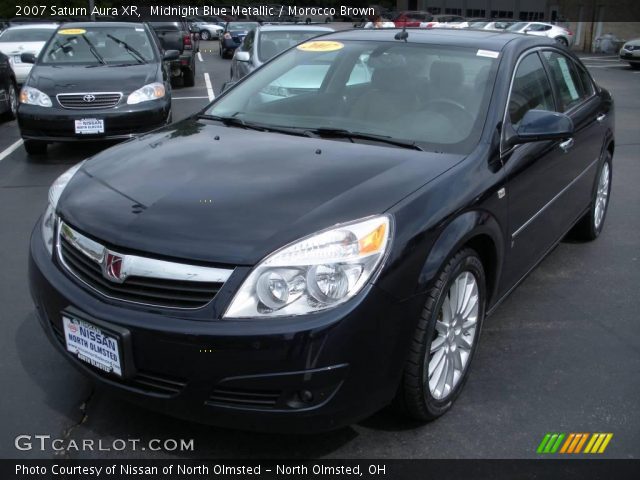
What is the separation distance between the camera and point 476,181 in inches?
123

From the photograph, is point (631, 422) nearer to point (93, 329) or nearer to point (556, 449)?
point (556, 449)

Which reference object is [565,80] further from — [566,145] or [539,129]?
[539,129]

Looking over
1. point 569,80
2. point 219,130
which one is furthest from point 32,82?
point 569,80

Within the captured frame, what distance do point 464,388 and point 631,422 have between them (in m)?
0.72

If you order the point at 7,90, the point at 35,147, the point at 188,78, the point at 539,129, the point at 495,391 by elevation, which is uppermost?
the point at 539,129

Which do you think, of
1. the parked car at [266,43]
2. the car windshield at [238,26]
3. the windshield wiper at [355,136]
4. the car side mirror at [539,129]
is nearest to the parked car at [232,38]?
the car windshield at [238,26]

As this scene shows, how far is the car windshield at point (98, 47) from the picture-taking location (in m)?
8.99

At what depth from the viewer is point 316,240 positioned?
2527mm

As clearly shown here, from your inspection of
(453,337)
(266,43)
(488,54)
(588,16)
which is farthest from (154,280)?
(588,16)

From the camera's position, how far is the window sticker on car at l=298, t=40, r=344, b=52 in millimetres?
4211

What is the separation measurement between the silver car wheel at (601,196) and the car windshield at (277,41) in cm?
640

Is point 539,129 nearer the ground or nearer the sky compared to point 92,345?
nearer the sky

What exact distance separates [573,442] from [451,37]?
7.45ft

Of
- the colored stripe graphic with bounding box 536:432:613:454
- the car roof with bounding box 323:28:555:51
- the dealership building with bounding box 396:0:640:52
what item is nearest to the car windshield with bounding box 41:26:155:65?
the car roof with bounding box 323:28:555:51
